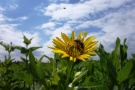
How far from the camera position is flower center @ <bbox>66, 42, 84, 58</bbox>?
1842mm

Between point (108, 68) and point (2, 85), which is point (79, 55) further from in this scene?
point (2, 85)

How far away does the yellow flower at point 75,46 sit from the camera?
5.95ft

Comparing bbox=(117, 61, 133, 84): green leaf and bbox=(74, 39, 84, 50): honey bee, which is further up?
bbox=(74, 39, 84, 50): honey bee

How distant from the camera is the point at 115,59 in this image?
87.7 inches

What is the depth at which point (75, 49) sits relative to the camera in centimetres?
196

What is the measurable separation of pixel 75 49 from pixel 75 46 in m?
0.02

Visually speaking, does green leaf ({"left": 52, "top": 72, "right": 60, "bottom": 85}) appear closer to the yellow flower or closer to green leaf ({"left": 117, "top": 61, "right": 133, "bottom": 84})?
the yellow flower

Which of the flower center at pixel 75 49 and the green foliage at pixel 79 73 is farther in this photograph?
the flower center at pixel 75 49

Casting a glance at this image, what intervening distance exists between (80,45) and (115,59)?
47 cm

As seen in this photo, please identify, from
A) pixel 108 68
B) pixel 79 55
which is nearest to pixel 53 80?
pixel 79 55

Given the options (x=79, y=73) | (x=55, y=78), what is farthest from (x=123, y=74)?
(x=55, y=78)

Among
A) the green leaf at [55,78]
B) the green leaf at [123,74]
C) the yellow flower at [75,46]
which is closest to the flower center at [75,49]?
the yellow flower at [75,46]

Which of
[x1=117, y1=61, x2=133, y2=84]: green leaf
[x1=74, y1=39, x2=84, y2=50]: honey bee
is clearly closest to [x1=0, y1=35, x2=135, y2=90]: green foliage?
[x1=117, y1=61, x2=133, y2=84]: green leaf

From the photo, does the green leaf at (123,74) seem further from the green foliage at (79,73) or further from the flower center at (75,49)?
the flower center at (75,49)
